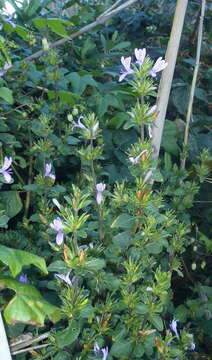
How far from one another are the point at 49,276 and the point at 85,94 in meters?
0.75

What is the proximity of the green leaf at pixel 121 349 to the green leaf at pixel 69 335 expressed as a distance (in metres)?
0.10

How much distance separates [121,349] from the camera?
2.91 ft

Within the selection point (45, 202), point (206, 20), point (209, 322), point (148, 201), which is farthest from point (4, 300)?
point (206, 20)

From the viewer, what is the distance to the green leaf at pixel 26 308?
32.8 inches

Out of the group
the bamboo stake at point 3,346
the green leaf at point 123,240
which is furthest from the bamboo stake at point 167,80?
the bamboo stake at point 3,346

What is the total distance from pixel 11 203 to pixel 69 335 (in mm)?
562

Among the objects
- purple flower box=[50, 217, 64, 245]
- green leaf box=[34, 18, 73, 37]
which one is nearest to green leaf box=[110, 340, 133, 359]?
purple flower box=[50, 217, 64, 245]

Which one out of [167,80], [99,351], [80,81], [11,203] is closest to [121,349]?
[99,351]

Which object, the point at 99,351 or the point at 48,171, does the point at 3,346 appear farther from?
the point at 48,171

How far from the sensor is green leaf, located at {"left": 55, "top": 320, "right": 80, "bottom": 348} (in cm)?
83

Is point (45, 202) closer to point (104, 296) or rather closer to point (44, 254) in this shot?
point (44, 254)

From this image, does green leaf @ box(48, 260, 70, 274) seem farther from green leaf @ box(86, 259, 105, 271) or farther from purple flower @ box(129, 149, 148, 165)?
purple flower @ box(129, 149, 148, 165)

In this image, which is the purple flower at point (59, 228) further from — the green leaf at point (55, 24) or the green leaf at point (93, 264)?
the green leaf at point (55, 24)

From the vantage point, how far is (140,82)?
95 cm
